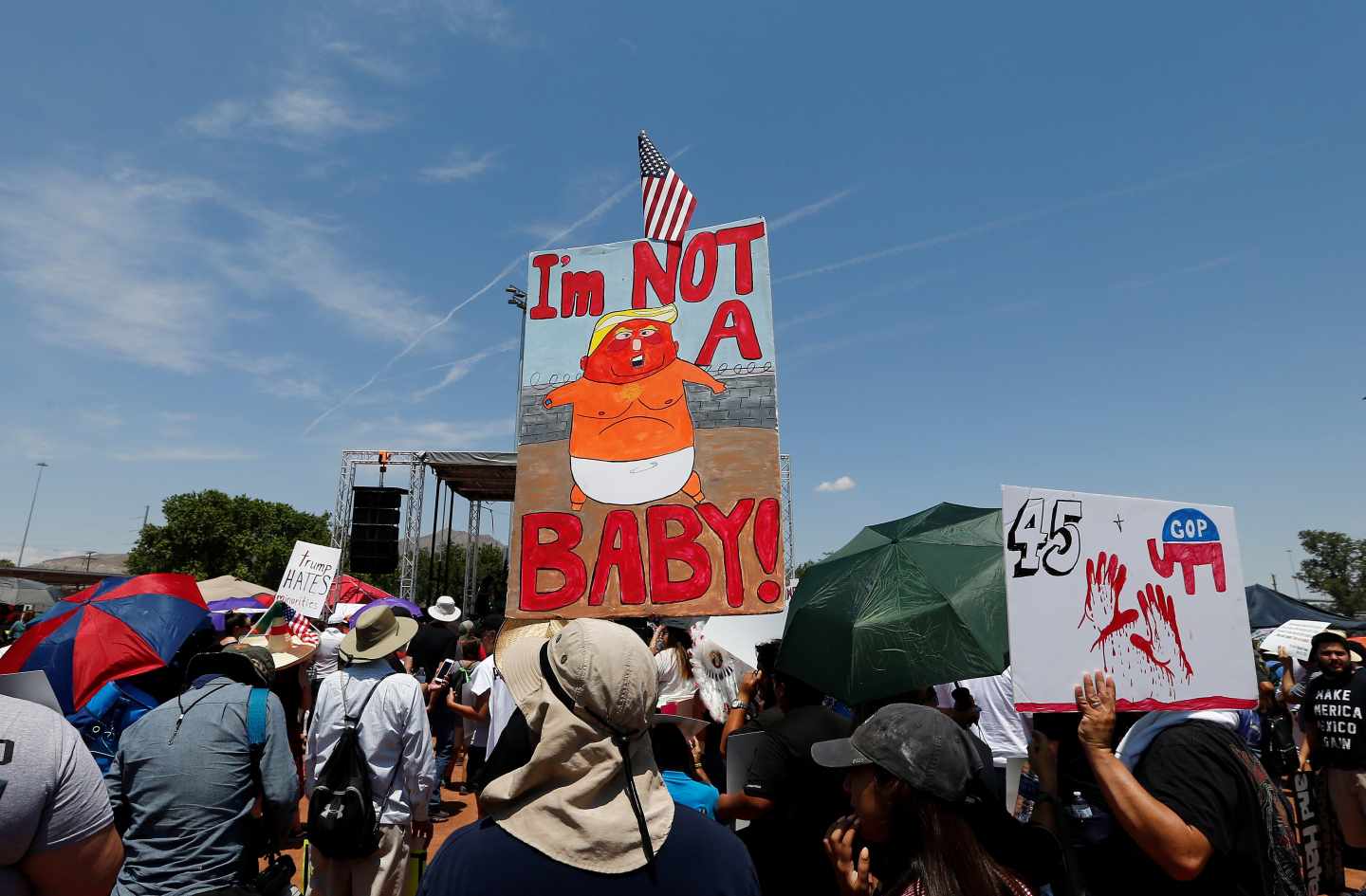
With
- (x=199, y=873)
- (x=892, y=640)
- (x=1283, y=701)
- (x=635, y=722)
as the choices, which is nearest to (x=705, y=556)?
(x=892, y=640)

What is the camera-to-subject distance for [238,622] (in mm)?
7859

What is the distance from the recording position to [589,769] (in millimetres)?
1629

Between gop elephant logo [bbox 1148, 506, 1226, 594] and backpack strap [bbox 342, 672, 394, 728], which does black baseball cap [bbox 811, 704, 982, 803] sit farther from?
backpack strap [bbox 342, 672, 394, 728]

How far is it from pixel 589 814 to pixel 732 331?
4.21 m

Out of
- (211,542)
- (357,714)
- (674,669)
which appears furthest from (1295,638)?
(211,542)

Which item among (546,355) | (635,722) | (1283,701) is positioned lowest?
(1283,701)

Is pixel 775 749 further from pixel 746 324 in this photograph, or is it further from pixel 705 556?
pixel 746 324

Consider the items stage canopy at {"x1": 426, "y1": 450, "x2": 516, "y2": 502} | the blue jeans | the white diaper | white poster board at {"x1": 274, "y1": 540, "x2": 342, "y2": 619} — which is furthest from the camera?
stage canopy at {"x1": 426, "y1": 450, "x2": 516, "y2": 502}

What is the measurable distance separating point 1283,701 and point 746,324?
8.15m

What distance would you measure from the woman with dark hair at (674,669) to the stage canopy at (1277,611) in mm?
11551

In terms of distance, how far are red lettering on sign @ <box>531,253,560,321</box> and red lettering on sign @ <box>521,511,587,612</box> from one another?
4.66ft

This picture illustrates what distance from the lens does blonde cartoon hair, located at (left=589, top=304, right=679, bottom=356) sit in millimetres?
5645

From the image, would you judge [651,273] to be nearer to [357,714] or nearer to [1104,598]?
[357,714]

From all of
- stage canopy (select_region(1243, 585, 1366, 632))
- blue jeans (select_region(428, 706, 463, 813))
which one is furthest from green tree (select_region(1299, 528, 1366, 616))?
blue jeans (select_region(428, 706, 463, 813))
